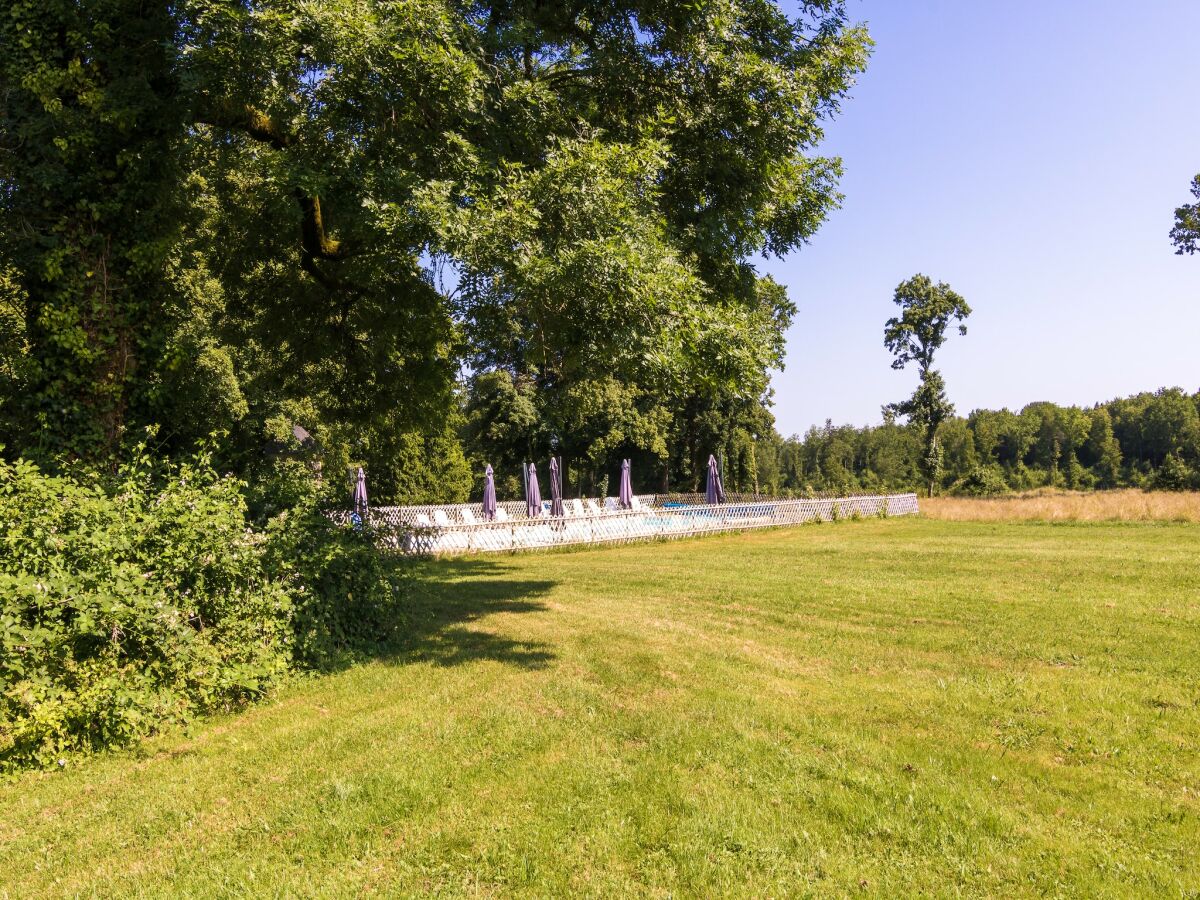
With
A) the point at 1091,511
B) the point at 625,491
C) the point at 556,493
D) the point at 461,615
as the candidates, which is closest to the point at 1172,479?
the point at 1091,511

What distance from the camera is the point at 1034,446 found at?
97875 mm

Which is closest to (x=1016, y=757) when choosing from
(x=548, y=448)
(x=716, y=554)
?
(x=716, y=554)

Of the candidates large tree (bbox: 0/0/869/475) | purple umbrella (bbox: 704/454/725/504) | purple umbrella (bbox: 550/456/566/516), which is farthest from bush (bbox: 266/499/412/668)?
purple umbrella (bbox: 704/454/725/504)

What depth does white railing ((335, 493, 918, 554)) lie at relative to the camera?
18422 mm

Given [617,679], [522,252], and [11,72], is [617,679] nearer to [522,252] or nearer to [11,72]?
[522,252]

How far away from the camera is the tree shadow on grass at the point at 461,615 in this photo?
7.14m

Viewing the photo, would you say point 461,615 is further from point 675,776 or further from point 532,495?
point 532,495

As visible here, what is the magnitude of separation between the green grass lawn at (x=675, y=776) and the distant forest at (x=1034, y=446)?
6185 cm

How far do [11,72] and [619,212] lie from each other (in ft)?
20.9

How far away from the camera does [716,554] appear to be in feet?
58.2

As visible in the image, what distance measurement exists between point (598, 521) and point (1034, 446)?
325ft

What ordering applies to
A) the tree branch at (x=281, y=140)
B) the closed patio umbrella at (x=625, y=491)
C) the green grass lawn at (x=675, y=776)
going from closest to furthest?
the green grass lawn at (x=675, y=776)
the tree branch at (x=281, y=140)
the closed patio umbrella at (x=625, y=491)

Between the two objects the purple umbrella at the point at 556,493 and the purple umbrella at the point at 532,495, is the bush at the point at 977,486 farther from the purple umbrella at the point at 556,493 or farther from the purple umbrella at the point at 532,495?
the purple umbrella at the point at 532,495

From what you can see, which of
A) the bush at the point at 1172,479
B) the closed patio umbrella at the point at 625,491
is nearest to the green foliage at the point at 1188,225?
the bush at the point at 1172,479
